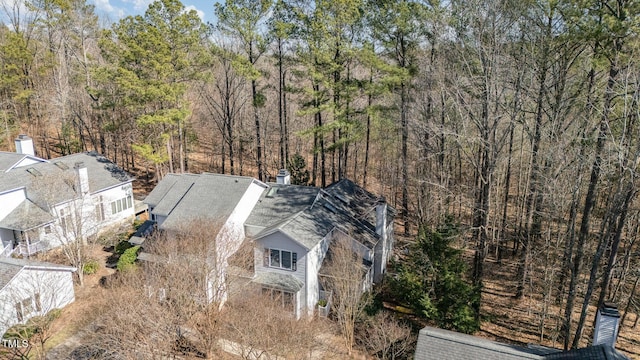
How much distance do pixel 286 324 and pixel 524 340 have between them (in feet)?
37.0

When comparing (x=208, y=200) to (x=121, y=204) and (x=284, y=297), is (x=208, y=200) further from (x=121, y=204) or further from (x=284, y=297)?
(x=121, y=204)

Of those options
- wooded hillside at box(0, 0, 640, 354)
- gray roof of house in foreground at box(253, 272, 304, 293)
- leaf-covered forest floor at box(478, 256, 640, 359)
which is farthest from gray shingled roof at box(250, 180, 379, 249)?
leaf-covered forest floor at box(478, 256, 640, 359)

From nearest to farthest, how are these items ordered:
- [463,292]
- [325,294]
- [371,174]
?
1. [463,292]
2. [325,294]
3. [371,174]

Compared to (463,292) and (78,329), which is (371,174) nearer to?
(463,292)

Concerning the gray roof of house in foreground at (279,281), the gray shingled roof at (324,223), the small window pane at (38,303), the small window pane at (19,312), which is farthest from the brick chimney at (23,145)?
the gray roof of house in foreground at (279,281)

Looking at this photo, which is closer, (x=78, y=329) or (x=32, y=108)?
(x=78, y=329)

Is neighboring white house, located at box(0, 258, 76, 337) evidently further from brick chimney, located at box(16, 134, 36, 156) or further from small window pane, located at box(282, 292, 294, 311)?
brick chimney, located at box(16, 134, 36, 156)

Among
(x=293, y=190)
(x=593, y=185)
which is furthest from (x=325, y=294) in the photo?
(x=593, y=185)

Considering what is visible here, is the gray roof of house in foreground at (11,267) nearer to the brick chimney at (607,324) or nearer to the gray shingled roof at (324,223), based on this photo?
the gray shingled roof at (324,223)

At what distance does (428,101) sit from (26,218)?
25.3m

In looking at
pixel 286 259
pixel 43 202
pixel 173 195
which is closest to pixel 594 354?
pixel 286 259

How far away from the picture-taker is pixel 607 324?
1209 centimetres

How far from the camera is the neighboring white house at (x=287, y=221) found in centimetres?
1928

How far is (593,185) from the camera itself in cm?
1627
